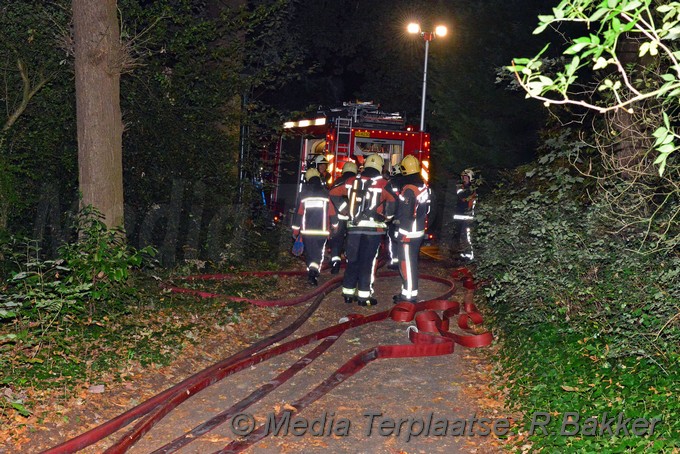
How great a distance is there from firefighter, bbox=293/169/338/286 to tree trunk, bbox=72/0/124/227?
3621mm

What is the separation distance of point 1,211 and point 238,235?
4075mm

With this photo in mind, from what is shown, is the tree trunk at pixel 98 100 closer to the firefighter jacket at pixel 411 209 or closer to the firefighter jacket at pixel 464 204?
the firefighter jacket at pixel 411 209

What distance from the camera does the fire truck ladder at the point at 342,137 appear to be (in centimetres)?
1736

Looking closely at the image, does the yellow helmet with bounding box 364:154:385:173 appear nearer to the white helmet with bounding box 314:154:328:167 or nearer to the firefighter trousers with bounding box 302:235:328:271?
the firefighter trousers with bounding box 302:235:328:271

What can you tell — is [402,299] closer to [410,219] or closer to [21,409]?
[410,219]

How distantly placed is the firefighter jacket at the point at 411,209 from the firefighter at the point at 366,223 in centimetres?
20

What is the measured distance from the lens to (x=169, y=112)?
490 inches

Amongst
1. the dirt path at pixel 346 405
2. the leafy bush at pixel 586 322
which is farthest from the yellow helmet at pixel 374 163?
the dirt path at pixel 346 405

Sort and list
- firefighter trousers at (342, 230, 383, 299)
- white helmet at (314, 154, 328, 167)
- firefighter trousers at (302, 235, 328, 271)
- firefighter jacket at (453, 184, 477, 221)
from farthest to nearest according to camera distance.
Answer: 1. white helmet at (314, 154, 328, 167)
2. firefighter jacket at (453, 184, 477, 221)
3. firefighter trousers at (302, 235, 328, 271)
4. firefighter trousers at (342, 230, 383, 299)

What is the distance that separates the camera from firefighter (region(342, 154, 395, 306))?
10.8 metres

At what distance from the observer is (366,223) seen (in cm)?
1091

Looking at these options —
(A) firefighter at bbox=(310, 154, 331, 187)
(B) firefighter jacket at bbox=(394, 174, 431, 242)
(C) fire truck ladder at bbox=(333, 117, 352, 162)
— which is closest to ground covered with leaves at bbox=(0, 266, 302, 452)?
(B) firefighter jacket at bbox=(394, 174, 431, 242)

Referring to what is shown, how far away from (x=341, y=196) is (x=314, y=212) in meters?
1.04

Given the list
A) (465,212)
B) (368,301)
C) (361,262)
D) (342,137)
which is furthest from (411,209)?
(342,137)
